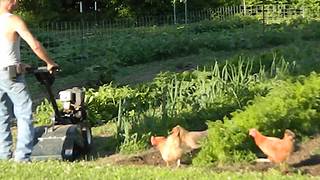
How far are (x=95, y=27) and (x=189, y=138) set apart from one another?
17964mm

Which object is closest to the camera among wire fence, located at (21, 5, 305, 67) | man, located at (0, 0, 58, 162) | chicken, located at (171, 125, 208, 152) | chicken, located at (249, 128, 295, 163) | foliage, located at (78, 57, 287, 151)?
chicken, located at (249, 128, 295, 163)

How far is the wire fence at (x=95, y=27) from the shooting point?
17.9m

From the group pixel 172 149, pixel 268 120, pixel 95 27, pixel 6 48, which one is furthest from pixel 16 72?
pixel 95 27

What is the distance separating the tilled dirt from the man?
0.87 m

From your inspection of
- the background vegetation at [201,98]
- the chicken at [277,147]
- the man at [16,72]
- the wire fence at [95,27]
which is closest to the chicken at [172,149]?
the background vegetation at [201,98]

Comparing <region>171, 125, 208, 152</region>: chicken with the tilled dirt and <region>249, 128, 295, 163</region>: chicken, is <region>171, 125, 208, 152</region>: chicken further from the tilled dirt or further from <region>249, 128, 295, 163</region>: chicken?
<region>249, 128, 295, 163</region>: chicken

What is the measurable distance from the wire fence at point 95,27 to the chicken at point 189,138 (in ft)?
31.2

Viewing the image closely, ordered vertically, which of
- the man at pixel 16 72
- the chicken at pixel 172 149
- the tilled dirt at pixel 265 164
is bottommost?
the tilled dirt at pixel 265 164

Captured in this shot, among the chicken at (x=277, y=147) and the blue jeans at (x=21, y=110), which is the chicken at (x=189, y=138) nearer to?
the chicken at (x=277, y=147)

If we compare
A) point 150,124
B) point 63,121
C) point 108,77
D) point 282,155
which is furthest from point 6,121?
point 108,77

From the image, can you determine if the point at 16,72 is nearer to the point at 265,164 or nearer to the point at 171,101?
the point at 171,101

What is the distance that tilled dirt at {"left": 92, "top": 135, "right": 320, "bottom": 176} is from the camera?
7184 mm

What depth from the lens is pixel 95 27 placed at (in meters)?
25.3

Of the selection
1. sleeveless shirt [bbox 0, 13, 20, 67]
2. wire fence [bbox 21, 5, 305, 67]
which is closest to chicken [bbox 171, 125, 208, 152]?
sleeveless shirt [bbox 0, 13, 20, 67]
